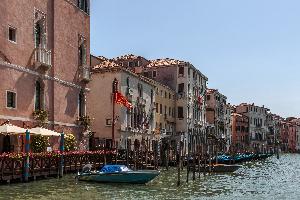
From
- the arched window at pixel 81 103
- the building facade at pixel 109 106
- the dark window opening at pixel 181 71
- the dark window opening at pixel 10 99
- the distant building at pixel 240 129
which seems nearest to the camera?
the dark window opening at pixel 10 99

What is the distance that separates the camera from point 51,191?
2291 cm

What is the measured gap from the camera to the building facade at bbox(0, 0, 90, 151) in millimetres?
27738

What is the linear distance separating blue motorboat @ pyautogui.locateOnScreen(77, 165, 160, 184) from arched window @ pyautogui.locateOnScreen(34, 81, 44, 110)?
6108 millimetres

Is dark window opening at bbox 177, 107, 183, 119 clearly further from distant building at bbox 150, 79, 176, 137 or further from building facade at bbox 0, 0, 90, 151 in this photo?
building facade at bbox 0, 0, 90, 151

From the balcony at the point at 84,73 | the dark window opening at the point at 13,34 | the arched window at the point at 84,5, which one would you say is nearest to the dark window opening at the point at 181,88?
→ the arched window at the point at 84,5

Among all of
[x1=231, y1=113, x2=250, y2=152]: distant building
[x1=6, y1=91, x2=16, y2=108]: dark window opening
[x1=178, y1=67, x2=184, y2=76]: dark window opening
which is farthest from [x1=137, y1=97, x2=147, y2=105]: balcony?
[x1=231, y1=113, x2=250, y2=152]: distant building

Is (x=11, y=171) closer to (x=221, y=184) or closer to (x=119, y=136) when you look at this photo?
(x=221, y=184)

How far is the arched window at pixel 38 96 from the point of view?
3078 cm

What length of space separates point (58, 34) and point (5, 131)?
1037 cm

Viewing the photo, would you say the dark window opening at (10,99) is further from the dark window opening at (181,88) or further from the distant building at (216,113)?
the distant building at (216,113)

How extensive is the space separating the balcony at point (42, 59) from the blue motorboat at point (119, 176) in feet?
24.9

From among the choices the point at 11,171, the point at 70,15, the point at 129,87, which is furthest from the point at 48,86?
the point at 129,87

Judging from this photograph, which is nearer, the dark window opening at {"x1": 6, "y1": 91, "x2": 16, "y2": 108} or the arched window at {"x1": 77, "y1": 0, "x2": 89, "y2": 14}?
the dark window opening at {"x1": 6, "y1": 91, "x2": 16, "y2": 108}

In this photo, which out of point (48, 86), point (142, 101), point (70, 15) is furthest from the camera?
point (142, 101)
